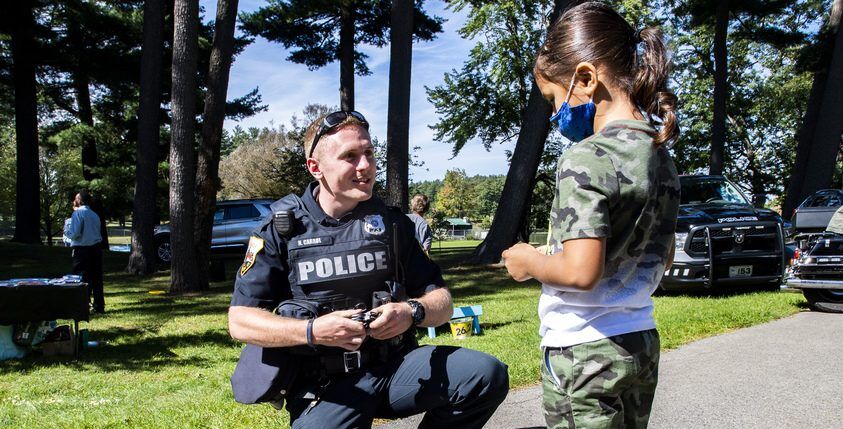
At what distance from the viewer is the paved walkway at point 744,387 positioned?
4.12m

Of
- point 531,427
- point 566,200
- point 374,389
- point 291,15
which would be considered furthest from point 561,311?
point 291,15

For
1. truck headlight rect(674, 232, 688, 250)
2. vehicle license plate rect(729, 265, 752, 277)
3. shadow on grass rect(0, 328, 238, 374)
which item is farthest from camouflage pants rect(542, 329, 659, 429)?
vehicle license plate rect(729, 265, 752, 277)

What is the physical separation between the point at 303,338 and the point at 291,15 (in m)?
19.2

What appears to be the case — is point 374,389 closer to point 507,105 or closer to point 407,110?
point 407,110

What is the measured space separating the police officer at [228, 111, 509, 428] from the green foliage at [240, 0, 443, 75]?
17.6 m

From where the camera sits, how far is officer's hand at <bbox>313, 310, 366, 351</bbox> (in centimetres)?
220

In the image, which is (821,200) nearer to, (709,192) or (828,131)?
(709,192)

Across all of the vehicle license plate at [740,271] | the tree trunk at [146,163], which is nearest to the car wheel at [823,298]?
the vehicle license plate at [740,271]

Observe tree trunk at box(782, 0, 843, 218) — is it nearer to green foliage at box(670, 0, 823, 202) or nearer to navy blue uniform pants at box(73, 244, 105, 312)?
green foliage at box(670, 0, 823, 202)

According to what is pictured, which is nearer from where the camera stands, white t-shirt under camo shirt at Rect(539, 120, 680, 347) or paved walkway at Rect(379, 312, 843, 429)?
white t-shirt under camo shirt at Rect(539, 120, 680, 347)

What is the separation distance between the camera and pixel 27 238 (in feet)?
79.8

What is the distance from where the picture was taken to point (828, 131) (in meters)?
17.8

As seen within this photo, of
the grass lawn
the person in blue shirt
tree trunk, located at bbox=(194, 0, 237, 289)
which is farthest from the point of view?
tree trunk, located at bbox=(194, 0, 237, 289)

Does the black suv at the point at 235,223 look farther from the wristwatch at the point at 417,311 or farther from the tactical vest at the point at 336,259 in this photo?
the wristwatch at the point at 417,311
